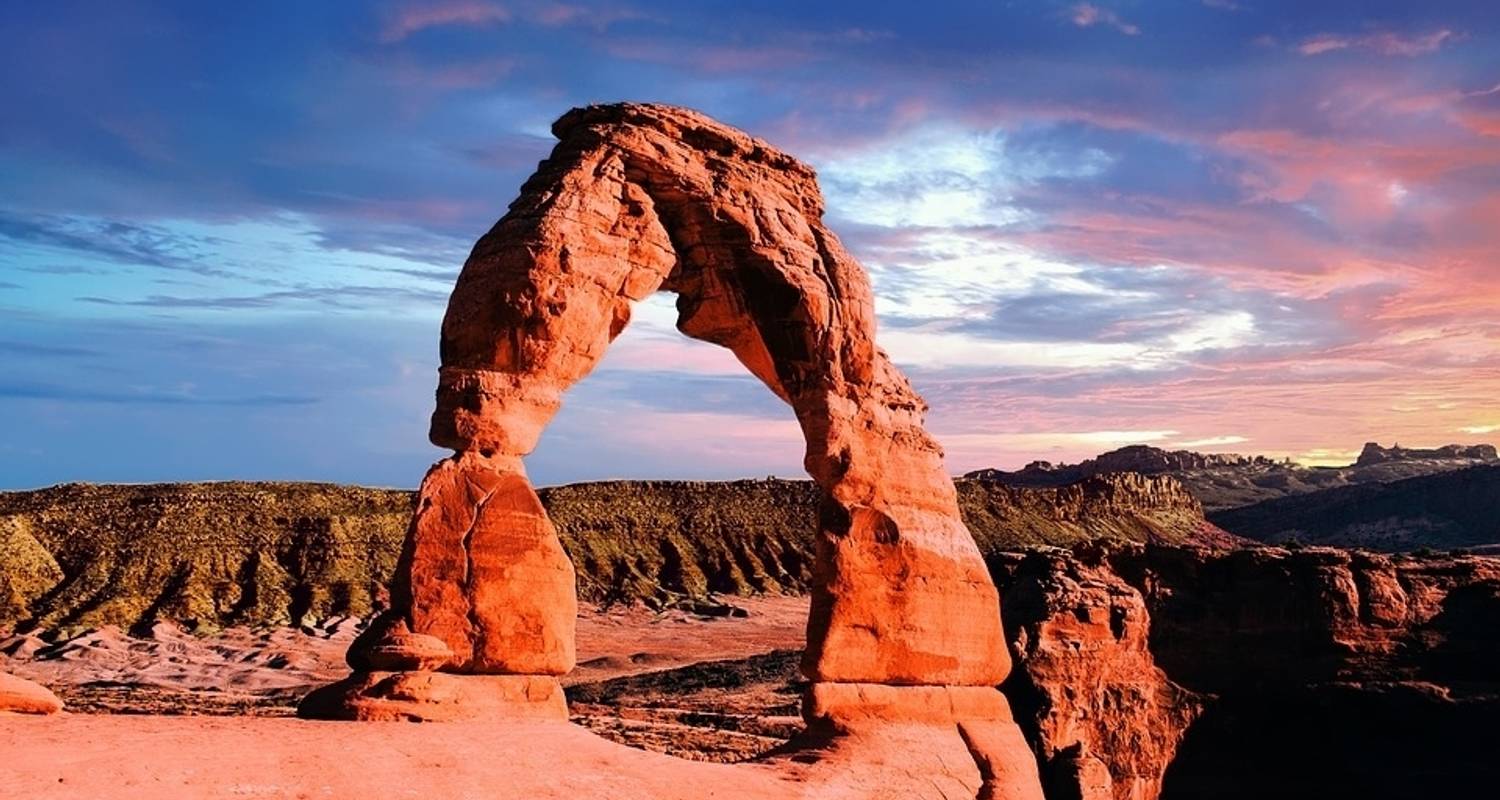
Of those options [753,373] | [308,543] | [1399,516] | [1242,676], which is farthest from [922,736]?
[1399,516]

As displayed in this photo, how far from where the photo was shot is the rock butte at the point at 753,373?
11070 millimetres

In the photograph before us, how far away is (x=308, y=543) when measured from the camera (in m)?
46.8

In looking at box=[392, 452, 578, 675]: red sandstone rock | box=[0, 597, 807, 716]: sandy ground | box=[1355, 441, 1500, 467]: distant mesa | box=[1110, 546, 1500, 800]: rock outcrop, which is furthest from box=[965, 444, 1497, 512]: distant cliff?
box=[392, 452, 578, 675]: red sandstone rock

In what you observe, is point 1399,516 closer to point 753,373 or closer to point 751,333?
point 753,373

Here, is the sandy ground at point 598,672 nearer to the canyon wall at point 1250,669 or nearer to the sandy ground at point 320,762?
the canyon wall at point 1250,669

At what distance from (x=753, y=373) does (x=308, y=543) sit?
35.4 meters

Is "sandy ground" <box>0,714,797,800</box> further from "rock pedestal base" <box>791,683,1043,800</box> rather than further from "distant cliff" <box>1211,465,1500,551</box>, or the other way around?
"distant cliff" <box>1211,465,1500,551</box>

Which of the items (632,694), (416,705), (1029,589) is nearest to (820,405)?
(416,705)

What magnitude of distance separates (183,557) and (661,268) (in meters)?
36.0

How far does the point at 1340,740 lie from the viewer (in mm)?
20281

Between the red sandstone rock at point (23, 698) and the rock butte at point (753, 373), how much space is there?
192 centimetres

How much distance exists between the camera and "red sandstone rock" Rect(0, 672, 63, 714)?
880 centimetres

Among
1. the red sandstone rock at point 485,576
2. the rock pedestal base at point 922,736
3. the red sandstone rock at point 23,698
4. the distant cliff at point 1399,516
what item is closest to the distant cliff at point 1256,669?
the rock pedestal base at point 922,736

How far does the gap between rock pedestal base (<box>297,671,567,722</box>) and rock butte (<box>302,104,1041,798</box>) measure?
18 millimetres
